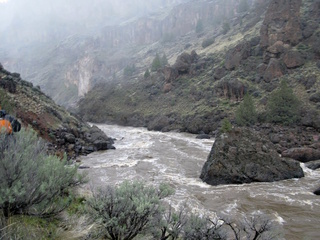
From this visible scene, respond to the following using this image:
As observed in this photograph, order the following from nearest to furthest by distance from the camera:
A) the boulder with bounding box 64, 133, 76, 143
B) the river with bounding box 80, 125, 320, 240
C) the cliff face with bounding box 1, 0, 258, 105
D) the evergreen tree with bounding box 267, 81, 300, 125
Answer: the river with bounding box 80, 125, 320, 240 → the boulder with bounding box 64, 133, 76, 143 → the evergreen tree with bounding box 267, 81, 300, 125 → the cliff face with bounding box 1, 0, 258, 105

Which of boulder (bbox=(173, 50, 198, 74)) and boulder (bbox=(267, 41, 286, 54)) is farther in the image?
boulder (bbox=(173, 50, 198, 74))

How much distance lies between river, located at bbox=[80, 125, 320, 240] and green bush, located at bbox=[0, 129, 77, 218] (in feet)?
6.62

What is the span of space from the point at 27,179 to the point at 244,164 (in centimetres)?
1399

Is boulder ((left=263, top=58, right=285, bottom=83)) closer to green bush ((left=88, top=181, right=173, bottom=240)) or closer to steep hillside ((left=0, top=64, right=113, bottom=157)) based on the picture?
steep hillside ((left=0, top=64, right=113, bottom=157))

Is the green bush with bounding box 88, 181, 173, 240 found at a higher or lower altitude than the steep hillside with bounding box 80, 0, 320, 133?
lower

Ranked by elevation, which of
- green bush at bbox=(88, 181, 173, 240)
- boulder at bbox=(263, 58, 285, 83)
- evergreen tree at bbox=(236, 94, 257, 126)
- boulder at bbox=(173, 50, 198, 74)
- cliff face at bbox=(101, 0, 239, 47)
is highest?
cliff face at bbox=(101, 0, 239, 47)

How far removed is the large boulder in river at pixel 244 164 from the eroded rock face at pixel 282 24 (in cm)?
3299

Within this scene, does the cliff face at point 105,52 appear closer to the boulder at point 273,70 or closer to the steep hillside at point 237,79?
the steep hillside at point 237,79

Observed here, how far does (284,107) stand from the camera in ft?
107

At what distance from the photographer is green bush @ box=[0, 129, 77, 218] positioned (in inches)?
170

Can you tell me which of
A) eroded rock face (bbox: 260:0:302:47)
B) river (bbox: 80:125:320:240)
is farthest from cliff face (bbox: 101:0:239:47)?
river (bbox: 80:125:320:240)

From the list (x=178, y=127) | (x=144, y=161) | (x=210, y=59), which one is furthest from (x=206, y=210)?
(x=210, y=59)

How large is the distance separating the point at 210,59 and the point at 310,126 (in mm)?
33895

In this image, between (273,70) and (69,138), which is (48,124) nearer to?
(69,138)
